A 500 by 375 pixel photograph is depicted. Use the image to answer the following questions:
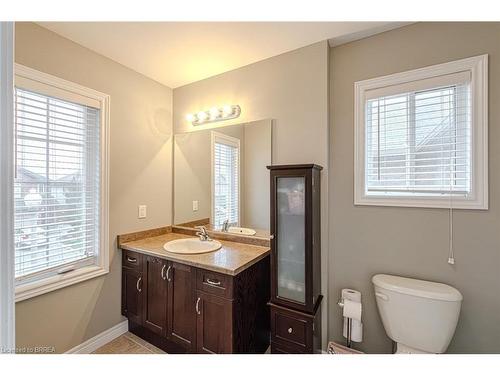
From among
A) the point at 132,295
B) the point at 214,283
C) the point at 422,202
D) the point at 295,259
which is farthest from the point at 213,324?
the point at 422,202

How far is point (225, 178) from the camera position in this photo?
2.15 meters

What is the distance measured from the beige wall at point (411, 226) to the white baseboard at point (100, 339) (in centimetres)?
187

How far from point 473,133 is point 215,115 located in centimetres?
192

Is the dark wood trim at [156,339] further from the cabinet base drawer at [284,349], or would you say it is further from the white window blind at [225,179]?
the white window blind at [225,179]

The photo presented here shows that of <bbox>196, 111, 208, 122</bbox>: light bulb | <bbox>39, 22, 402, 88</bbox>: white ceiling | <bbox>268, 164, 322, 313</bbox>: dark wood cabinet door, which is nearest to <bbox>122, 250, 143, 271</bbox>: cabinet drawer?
<bbox>268, 164, 322, 313</bbox>: dark wood cabinet door

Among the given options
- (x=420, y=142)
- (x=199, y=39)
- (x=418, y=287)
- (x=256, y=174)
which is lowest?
(x=418, y=287)

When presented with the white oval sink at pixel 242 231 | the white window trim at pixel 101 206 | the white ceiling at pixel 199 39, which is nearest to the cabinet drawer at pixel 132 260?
the white window trim at pixel 101 206

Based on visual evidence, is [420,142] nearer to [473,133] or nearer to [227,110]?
[473,133]

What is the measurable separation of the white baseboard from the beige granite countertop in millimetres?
736

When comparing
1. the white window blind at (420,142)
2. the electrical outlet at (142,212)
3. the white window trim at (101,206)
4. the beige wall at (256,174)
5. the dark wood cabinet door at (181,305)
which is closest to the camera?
the white window blind at (420,142)

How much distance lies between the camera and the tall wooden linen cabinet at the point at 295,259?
1503 millimetres

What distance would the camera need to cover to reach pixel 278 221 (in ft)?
5.33
